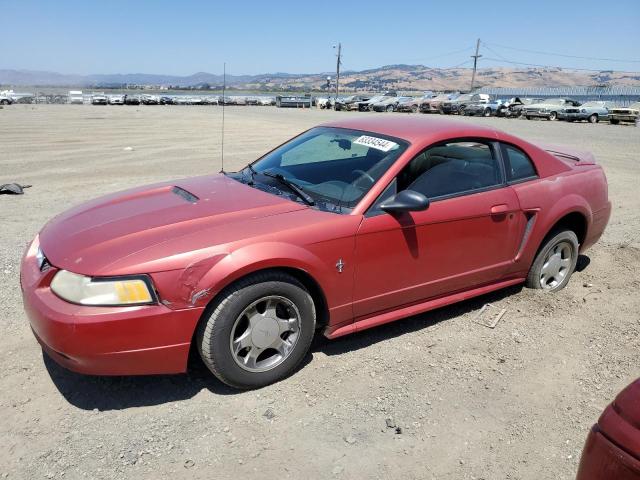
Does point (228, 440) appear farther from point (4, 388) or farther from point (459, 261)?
point (459, 261)

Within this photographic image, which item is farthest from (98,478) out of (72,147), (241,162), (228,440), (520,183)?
(72,147)

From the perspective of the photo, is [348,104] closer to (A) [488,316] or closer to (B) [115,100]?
(B) [115,100]

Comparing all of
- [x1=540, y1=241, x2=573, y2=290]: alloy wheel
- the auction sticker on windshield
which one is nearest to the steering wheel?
the auction sticker on windshield

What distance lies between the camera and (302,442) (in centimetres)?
267

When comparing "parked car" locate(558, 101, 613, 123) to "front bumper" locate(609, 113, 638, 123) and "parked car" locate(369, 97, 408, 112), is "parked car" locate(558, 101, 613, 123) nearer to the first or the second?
"front bumper" locate(609, 113, 638, 123)

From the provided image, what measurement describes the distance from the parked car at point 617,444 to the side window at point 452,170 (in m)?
2.22

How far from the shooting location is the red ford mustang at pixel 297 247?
2.64m

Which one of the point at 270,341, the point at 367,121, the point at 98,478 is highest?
the point at 367,121

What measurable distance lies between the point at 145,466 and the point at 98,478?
0.69 ft

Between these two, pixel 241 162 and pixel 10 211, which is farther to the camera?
pixel 241 162

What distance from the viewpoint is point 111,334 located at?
8.41ft

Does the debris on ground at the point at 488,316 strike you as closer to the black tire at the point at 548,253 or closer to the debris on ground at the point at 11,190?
the black tire at the point at 548,253

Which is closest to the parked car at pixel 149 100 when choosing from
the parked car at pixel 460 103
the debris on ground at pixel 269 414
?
the parked car at pixel 460 103

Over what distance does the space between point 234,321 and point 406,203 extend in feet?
4.24
